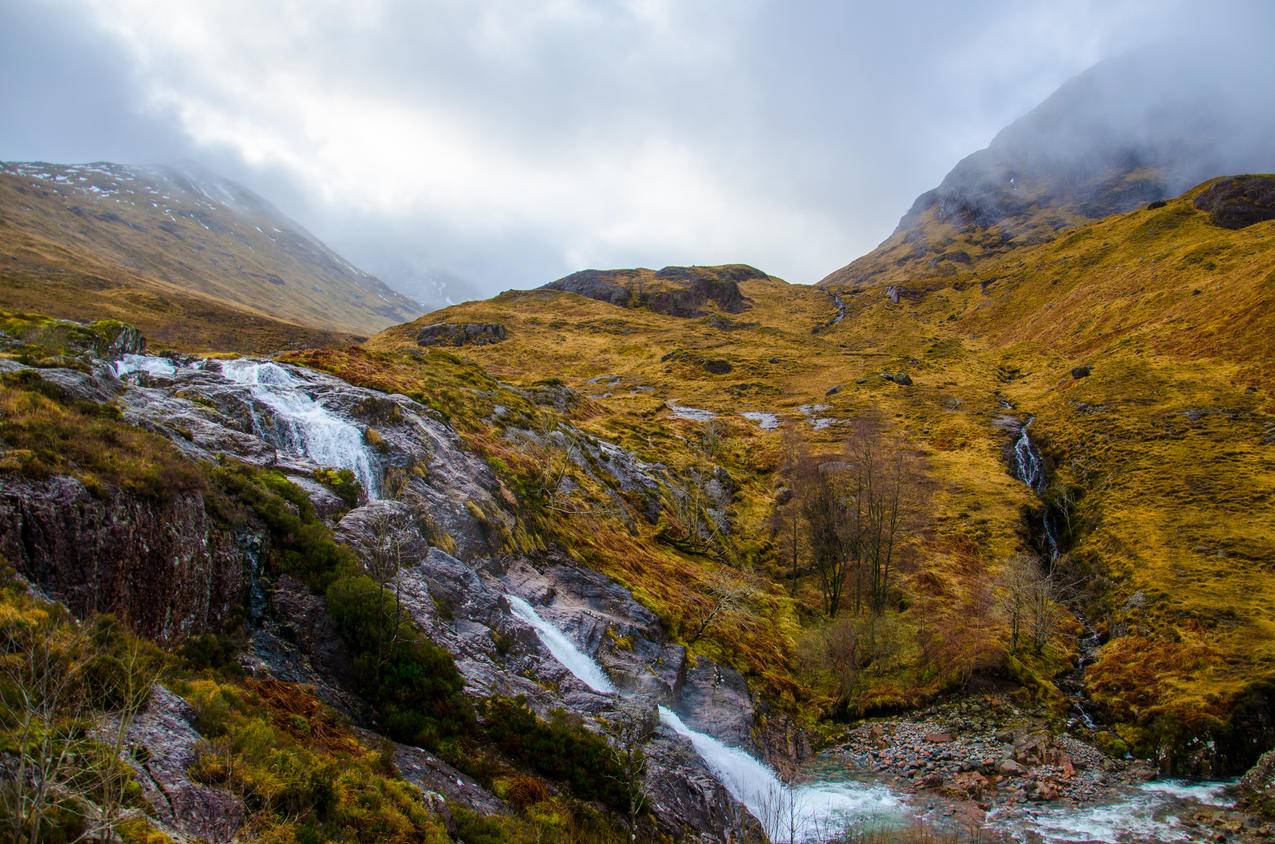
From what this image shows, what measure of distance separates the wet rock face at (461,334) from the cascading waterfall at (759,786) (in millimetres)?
123062

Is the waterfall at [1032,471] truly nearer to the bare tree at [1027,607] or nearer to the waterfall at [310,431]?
the bare tree at [1027,607]

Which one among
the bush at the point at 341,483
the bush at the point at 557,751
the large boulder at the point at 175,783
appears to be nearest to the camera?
the large boulder at the point at 175,783

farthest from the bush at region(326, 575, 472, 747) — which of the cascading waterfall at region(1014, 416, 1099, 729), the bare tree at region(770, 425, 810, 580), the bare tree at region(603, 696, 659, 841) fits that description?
the bare tree at region(770, 425, 810, 580)

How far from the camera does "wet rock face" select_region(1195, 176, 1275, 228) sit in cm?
11294

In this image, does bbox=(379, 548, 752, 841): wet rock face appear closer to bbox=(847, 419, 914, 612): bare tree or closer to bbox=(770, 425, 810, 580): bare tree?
bbox=(847, 419, 914, 612): bare tree

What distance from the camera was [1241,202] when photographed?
116 metres

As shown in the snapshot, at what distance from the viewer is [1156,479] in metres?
53.9

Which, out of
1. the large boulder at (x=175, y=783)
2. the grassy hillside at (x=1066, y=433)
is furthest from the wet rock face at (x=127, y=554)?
the grassy hillside at (x=1066, y=433)

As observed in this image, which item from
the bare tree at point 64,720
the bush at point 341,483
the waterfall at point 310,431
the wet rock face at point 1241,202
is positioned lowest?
the bare tree at point 64,720

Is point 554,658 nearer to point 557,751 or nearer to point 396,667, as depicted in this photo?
point 557,751

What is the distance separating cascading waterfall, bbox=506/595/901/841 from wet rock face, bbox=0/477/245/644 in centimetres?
1323

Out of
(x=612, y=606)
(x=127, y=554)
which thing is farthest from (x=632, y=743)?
(x=127, y=554)

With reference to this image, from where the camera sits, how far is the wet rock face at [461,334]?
5723 inches

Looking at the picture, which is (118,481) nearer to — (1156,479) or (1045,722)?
(1045,722)
